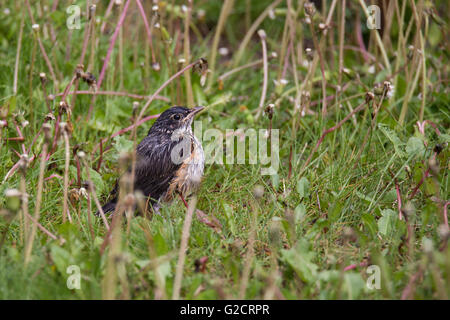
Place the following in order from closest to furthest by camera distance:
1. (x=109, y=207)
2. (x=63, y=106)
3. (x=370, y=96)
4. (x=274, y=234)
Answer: (x=274, y=234)
(x=63, y=106)
(x=370, y=96)
(x=109, y=207)

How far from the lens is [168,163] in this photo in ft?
15.8

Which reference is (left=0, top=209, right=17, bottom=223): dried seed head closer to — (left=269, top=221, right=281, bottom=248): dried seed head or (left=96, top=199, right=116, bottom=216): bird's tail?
(left=96, top=199, right=116, bottom=216): bird's tail

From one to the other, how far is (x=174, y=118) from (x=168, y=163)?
1.42 ft

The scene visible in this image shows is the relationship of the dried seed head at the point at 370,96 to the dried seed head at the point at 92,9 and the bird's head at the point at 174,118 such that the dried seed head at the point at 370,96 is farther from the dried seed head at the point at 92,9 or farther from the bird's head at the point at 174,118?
the dried seed head at the point at 92,9

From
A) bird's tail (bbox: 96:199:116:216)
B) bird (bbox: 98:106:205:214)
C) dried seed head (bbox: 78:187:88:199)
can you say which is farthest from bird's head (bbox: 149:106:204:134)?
dried seed head (bbox: 78:187:88:199)

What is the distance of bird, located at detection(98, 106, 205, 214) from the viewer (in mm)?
4738

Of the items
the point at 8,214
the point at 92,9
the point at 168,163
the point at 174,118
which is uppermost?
the point at 92,9

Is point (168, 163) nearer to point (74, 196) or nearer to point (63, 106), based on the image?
point (74, 196)

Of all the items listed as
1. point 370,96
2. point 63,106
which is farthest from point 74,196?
point 370,96

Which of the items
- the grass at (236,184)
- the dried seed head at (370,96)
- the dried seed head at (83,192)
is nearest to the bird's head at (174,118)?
the grass at (236,184)

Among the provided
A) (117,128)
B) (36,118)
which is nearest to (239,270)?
(117,128)

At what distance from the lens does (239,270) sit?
3395 millimetres

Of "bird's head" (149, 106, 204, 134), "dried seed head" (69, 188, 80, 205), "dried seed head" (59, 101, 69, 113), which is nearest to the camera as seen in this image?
"dried seed head" (59, 101, 69, 113)

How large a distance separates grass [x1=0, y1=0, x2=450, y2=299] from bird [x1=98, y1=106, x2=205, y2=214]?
202mm
